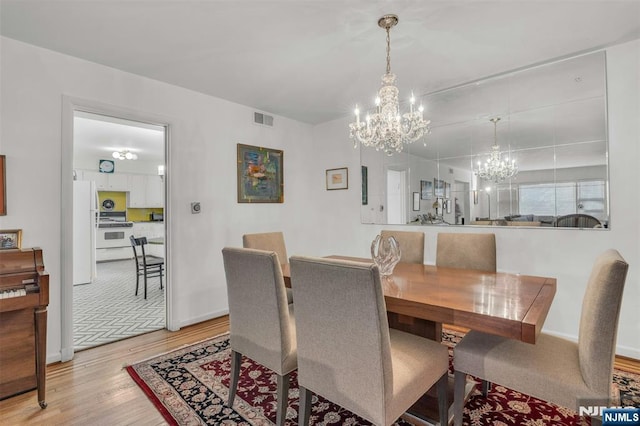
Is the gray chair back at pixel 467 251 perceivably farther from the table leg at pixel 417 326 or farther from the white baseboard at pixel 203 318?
the white baseboard at pixel 203 318

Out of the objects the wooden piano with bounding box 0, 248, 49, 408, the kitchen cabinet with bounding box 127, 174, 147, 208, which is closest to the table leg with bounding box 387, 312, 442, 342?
the wooden piano with bounding box 0, 248, 49, 408

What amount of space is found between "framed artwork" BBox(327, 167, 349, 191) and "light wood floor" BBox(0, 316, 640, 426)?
2581 millimetres

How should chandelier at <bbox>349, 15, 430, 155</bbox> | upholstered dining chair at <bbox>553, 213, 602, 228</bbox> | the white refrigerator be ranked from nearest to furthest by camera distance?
1. chandelier at <bbox>349, 15, 430, 155</bbox>
2. upholstered dining chair at <bbox>553, 213, 602, 228</bbox>
3. the white refrigerator

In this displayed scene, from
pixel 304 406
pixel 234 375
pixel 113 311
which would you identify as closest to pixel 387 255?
pixel 304 406

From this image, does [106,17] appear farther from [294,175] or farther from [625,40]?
[625,40]

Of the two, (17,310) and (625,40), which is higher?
(625,40)

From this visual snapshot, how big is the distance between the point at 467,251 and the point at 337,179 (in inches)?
88.7

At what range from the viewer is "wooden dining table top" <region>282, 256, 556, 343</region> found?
129 cm

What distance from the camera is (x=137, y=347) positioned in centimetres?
283

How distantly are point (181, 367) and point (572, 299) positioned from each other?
3.27m

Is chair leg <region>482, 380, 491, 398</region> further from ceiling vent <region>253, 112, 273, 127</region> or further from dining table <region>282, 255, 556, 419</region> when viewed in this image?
ceiling vent <region>253, 112, 273, 127</region>

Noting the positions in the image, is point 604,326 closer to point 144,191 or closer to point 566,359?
point 566,359

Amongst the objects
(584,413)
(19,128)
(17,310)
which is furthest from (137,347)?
(584,413)

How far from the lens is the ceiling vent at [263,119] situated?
4008 millimetres
